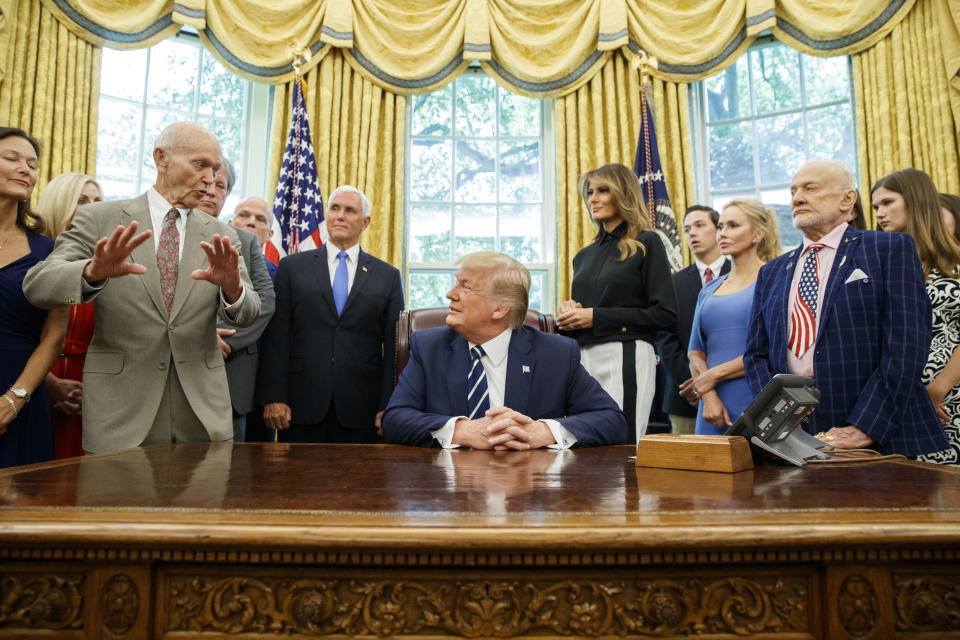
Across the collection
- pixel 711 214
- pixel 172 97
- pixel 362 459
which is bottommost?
pixel 362 459

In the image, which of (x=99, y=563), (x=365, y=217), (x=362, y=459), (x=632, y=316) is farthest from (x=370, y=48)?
(x=99, y=563)

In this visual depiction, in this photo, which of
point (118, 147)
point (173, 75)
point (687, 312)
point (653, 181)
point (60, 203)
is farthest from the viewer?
point (173, 75)

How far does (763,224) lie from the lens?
117 inches

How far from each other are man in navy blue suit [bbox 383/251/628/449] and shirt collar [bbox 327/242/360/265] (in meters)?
1.04

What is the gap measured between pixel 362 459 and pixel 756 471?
0.83 m

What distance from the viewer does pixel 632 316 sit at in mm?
2812

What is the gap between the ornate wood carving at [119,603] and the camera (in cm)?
82

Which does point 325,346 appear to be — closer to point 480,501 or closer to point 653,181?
point 480,501

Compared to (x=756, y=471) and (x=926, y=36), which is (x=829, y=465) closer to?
(x=756, y=471)

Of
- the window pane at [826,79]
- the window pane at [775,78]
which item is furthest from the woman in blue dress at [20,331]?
the window pane at [826,79]

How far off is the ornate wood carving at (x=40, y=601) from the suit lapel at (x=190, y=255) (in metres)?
1.32

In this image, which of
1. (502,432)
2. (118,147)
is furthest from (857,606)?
(118,147)

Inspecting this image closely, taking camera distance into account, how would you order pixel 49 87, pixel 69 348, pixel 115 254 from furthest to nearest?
pixel 49 87 → pixel 69 348 → pixel 115 254

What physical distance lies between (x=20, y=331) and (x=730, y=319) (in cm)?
255
